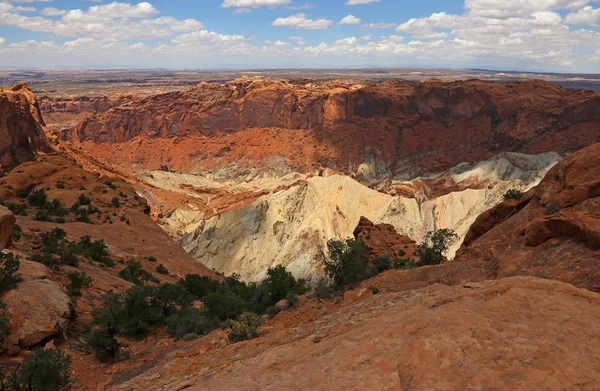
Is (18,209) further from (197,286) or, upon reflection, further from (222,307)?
(222,307)

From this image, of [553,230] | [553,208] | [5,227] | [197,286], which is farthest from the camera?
[197,286]

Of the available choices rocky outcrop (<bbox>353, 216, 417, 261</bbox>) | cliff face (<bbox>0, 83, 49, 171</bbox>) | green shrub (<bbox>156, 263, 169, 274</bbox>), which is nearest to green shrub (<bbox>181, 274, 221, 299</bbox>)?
green shrub (<bbox>156, 263, 169, 274</bbox>)

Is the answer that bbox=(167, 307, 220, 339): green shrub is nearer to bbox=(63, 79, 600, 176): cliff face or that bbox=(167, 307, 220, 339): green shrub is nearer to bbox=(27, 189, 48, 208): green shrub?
bbox=(27, 189, 48, 208): green shrub

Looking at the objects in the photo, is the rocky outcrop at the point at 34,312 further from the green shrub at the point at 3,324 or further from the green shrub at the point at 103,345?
the green shrub at the point at 103,345

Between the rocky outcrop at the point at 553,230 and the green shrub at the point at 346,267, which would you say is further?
the green shrub at the point at 346,267

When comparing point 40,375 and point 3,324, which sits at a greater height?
point 40,375

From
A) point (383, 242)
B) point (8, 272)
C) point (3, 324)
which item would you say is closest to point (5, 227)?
point (8, 272)

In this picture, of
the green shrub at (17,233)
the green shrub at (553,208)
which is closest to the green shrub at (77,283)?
the green shrub at (17,233)
